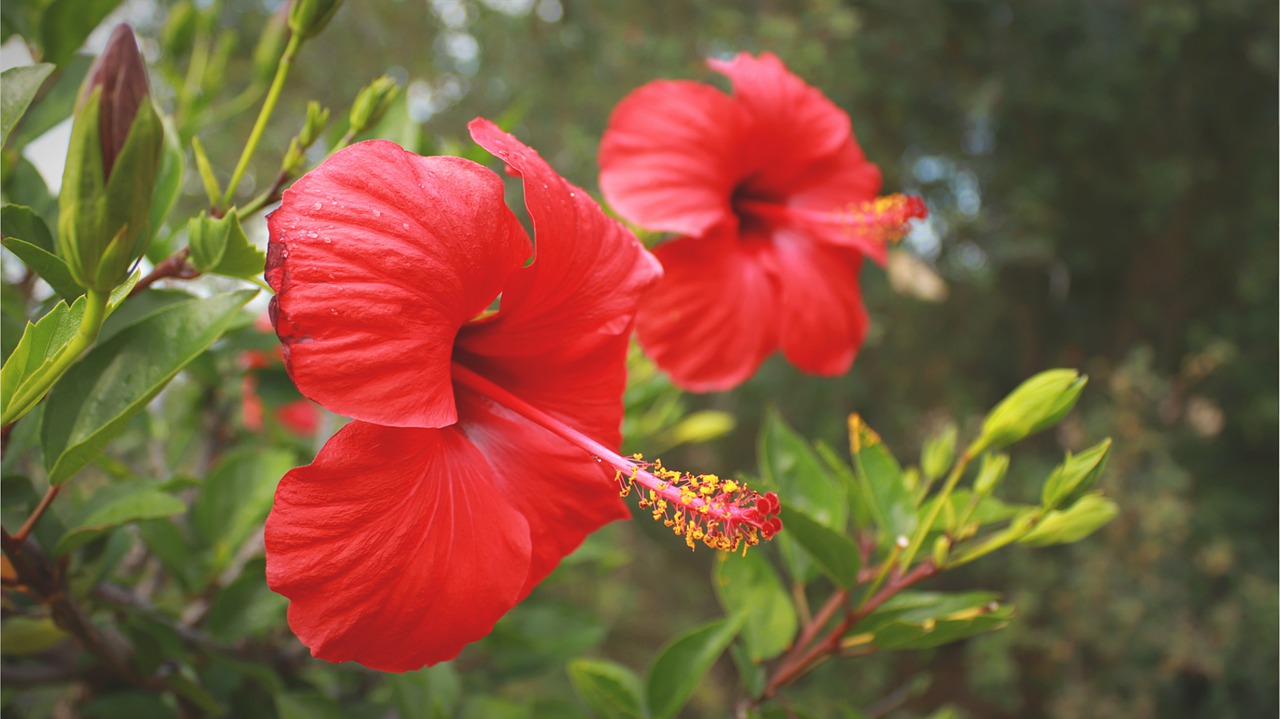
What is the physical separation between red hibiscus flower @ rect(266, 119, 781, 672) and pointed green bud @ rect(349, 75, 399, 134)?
134mm

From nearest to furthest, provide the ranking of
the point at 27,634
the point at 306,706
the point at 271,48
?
the point at 27,634 < the point at 306,706 < the point at 271,48

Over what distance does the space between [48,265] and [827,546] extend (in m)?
0.59

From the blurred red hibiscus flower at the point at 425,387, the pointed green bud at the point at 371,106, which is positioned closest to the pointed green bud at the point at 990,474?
the blurred red hibiscus flower at the point at 425,387

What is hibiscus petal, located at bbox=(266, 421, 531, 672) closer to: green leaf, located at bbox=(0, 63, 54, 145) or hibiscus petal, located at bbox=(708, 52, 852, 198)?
green leaf, located at bbox=(0, 63, 54, 145)

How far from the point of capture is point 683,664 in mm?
796

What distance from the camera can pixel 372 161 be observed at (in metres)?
0.48

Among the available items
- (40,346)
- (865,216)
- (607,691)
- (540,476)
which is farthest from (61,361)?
(865,216)

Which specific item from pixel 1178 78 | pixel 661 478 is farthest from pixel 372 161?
pixel 1178 78

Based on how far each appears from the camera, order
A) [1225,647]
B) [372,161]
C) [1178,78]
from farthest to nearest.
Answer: [1178,78]
[1225,647]
[372,161]

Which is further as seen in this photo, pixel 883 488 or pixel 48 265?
pixel 883 488

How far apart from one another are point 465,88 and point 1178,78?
7.13 feet

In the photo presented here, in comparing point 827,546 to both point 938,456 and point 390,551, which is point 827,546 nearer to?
point 938,456

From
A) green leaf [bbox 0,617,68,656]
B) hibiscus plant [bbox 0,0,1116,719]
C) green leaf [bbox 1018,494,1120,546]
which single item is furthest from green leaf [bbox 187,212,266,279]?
green leaf [bbox 1018,494,1120,546]

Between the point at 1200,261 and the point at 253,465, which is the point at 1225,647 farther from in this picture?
the point at 253,465
